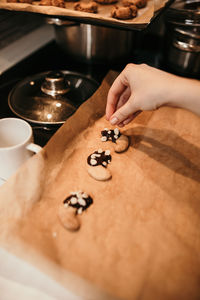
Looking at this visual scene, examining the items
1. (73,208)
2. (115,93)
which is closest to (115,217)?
(73,208)

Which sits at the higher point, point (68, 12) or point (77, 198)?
point (68, 12)

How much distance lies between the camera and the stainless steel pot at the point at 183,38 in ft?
3.34

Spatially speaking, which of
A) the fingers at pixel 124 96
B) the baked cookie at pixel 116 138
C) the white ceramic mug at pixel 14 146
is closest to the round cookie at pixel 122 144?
the baked cookie at pixel 116 138

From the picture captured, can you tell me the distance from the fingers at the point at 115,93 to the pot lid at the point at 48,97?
13cm

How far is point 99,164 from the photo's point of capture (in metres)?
0.72

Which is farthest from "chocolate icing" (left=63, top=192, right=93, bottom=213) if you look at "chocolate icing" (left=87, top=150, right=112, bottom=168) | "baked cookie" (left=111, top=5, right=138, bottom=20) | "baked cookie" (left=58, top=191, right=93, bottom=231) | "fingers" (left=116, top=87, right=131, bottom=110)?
"baked cookie" (left=111, top=5, right=138, bottom=20)

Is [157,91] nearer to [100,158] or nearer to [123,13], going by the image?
[100,158]

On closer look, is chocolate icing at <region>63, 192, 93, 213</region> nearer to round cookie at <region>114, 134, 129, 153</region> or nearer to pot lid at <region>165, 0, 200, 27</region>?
round cookie at <region>114, 134, 129, 153</region>

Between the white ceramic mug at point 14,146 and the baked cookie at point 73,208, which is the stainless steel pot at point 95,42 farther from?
the baked cookie at point 73,208

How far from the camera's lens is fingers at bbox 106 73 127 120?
2.45ft

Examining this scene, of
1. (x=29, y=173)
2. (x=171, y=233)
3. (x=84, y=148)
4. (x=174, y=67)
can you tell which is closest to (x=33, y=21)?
(x=174, y=67)

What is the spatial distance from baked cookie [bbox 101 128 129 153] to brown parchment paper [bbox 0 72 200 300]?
0.8 inches

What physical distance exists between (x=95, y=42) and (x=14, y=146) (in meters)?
0.67

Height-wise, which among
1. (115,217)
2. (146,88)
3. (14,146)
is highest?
(146,88)
